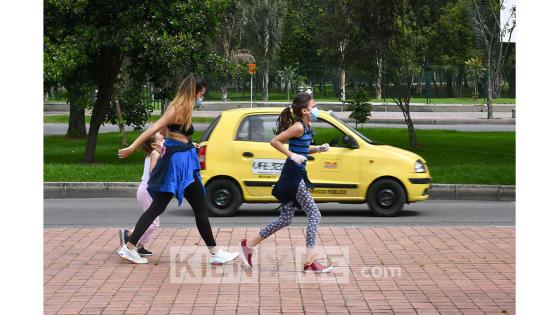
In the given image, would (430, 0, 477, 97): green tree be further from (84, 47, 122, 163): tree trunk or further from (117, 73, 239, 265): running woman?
(117, 73, 239, 265): running woman

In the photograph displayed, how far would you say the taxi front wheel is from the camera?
45.2 ft

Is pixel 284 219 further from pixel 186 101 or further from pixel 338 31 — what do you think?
pixel 338 31

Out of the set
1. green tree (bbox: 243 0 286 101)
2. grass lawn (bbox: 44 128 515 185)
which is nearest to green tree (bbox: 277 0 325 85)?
green tree (bbox: 243 0 286 101)

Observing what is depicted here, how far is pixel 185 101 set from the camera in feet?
29.0

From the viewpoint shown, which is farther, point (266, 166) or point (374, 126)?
point (374, 126)

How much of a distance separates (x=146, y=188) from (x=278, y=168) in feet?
13.2

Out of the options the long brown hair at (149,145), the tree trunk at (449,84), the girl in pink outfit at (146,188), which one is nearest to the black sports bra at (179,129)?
the girl in pink outfit at (146,188)

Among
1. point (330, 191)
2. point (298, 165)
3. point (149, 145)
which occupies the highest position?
point (149, 145)

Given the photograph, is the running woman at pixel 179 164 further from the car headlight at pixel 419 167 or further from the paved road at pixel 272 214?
the car headlight at pixel 419 167

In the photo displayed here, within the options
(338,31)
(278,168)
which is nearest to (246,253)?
(278,168)

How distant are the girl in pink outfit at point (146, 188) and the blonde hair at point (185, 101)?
433mm

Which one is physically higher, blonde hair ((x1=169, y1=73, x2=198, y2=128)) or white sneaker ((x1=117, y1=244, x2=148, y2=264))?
blonde hair ((x1=169, y1=73, x2=198, y2=128))

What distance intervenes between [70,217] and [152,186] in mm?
4824

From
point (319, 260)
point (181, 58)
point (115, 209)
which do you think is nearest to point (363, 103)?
point (181, 58)
